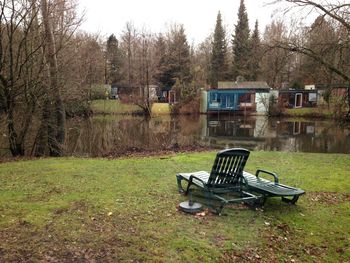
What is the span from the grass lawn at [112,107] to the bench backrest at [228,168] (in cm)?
3005

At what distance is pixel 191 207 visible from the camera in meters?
4.89

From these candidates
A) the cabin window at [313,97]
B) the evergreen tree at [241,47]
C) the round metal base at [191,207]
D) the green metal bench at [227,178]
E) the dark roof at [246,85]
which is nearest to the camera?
the round metal base at [191,207]

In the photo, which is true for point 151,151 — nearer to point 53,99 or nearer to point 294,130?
point 53,99

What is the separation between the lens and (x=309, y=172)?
8.16m

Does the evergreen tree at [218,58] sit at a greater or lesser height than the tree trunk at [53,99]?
greater

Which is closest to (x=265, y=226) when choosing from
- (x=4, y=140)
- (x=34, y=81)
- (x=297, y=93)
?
(x=34, y=81)

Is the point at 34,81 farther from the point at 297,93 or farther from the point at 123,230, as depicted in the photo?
the point at 297,93

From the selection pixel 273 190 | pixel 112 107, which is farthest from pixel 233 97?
pixel 273 190

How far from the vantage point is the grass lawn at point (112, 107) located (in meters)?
35.0

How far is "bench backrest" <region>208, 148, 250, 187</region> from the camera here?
197 inches

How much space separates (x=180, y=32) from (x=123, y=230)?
1759 inches

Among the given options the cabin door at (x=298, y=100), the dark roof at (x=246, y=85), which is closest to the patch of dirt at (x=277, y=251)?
the dark roof at (x=246, y=85)

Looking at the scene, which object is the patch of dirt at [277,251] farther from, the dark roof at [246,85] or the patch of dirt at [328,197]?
the dark roof at [246,85]

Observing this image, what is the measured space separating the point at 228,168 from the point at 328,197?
221 centimetres
